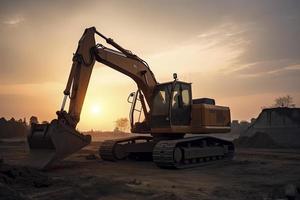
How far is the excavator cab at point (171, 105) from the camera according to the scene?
13774mm

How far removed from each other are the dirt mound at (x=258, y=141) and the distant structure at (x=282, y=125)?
0.24m

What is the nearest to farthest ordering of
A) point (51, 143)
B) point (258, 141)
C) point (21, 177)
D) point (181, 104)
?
1. point (21, 177)
2. point (51, 143)
3. point (181, 104)
4. point (258, 141)

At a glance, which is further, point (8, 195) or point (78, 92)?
point (78, 92)

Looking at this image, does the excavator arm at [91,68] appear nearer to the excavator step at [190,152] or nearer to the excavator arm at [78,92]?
the excavator arm at [78,92]

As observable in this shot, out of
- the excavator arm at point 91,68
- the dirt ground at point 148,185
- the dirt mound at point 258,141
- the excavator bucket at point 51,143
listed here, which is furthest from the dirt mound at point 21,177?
the dirt mound at point 258,141

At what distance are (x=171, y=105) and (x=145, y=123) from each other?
188 centimetres

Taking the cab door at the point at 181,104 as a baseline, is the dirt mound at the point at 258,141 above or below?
below

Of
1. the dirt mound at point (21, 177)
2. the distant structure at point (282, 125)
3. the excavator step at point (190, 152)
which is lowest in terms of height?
the dirt mound at point (21, 177)

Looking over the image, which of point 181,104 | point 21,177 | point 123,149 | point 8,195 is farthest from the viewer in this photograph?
point 123,149

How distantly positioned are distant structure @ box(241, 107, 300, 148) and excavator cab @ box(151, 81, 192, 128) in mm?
14943

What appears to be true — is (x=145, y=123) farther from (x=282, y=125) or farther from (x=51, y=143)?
(x=282, y=125)

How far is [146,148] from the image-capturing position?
1515 cm

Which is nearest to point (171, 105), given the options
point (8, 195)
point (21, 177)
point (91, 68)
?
point (91, 68)

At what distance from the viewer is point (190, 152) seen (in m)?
13.8
